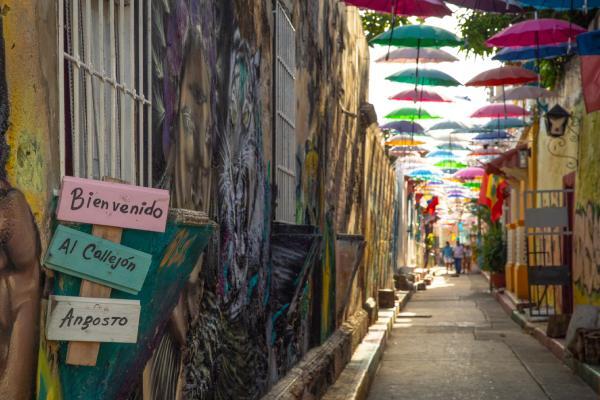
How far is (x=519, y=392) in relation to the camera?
438 inches

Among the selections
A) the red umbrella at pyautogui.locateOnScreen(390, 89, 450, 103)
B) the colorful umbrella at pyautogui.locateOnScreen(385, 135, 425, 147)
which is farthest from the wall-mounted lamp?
the colorful umbrella at pyautogui.locateOnScreen(385, 135, 425, 147)

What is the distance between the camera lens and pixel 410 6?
10.2 meters

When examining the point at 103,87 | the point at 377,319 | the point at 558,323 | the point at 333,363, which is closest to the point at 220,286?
the point at 103,87

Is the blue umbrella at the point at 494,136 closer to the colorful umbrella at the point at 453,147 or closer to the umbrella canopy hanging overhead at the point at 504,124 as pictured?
the umbrella canopy hanging overhead at the point at 504,124

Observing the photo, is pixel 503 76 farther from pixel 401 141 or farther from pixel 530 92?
pixel 401 141

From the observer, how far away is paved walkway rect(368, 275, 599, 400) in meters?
11.1

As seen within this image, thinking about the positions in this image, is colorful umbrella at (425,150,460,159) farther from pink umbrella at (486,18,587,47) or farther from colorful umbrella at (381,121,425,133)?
pink umbrella at (486,18,587,47)

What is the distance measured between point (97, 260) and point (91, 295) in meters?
0.12

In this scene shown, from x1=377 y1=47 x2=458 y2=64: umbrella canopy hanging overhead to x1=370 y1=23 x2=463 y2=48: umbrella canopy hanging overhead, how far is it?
1937mm

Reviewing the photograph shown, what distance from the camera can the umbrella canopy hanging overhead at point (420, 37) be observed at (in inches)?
505

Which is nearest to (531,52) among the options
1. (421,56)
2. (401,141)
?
(421,56)

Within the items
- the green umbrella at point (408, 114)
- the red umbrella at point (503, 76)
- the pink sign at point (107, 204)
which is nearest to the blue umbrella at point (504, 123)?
the green umbrella at point (408, 114)

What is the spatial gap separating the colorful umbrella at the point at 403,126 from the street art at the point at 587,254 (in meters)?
6.85

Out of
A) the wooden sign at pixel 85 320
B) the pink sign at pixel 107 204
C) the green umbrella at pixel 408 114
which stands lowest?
the wooden sign at pixel 85 320
